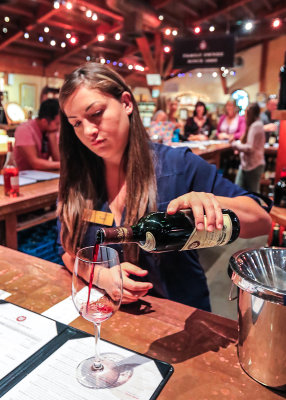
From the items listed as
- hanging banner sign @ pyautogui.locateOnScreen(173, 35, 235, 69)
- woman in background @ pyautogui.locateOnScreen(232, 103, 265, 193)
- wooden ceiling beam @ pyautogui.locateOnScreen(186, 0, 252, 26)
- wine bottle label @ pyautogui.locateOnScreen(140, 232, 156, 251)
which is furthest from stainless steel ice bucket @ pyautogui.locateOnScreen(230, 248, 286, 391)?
wooden ceiling beam @ pyautogui.locateOnScreen(186, 0, 252, 26)

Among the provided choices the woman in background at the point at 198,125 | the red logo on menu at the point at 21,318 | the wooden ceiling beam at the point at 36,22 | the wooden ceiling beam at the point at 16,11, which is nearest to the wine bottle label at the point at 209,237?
the red logo on menu at the point at 21,318

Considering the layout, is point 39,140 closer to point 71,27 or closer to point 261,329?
point 261,329

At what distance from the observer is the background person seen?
111 centimetres

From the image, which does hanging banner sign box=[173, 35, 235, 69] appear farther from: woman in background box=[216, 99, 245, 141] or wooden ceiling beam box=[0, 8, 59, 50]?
wooden ceiling beam box=[0, 8, 59, 50]

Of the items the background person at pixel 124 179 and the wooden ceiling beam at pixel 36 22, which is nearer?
the background person at pixel 124 179

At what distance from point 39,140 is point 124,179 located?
6.52 ft

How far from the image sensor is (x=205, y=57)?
6.56m

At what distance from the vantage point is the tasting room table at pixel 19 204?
1.90 metres

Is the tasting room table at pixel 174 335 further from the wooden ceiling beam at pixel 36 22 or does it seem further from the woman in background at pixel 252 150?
the wooden ceiling beam at pixel 36 22

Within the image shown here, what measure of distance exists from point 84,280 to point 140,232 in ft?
0.54

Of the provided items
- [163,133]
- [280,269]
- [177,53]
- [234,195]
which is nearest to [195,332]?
[280,269]

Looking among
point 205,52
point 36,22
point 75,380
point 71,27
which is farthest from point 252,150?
point 71,27

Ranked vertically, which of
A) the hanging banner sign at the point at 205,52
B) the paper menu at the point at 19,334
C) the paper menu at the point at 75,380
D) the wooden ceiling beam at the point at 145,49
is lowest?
the paper menu at the point at 75,380

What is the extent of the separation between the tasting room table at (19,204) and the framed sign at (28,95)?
8.91 metres
